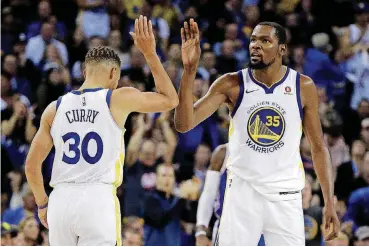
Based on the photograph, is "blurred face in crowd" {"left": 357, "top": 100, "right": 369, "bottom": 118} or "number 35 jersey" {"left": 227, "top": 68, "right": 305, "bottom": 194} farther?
"blurred face in crowd" {"left": 357, "top": 100, "right": 369, "bottom": 118}

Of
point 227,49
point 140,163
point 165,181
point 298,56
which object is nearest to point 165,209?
point 165,181

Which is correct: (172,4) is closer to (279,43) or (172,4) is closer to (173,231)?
(173,231)

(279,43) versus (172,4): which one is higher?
(172,4)

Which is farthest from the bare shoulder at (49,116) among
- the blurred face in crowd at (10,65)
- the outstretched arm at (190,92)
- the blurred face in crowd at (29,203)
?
the blurred face in crowd at (10,65)

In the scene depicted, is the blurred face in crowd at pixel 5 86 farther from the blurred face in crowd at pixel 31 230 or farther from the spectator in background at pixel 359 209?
the spectator in background at pixel 359 209

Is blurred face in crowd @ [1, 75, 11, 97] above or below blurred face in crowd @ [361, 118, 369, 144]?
above

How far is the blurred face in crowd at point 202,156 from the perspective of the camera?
29.2ft

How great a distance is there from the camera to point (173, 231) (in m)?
8.53

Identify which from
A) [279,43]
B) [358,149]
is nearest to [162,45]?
[358,149]

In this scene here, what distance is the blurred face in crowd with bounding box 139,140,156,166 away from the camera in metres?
8.85

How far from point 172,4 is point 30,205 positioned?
3.84 meters

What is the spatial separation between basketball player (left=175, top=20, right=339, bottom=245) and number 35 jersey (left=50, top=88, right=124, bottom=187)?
2.19 ft

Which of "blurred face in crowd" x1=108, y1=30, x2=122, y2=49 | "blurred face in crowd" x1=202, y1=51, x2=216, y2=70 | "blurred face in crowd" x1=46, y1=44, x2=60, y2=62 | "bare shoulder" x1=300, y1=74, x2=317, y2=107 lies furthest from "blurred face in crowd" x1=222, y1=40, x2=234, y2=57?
"bare shoulder" x1=300, y1=74, x2=317, y2=107

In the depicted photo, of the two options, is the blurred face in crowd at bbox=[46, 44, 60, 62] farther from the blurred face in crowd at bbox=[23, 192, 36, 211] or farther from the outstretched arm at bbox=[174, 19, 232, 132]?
the outstretched arm at bbox=[174, 19, 232, 132]
